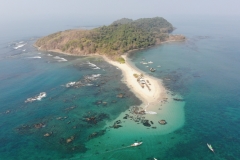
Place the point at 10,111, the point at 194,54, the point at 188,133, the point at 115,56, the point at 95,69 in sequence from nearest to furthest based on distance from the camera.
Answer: the point at 188,133
the point at 10,111
the point at 95,69
the point at 115,56
the point at 194,54

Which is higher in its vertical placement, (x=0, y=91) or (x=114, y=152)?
(x=0, y=91)

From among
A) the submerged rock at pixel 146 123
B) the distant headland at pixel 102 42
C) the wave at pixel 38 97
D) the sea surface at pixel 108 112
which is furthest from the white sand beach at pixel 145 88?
the wave at pixel 38 97

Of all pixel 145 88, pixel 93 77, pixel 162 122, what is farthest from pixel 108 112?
pixel 93 77

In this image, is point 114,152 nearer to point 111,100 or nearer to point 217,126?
point 111,100

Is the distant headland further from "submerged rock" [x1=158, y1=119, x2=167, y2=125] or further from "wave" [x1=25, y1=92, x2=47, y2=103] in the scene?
"submerged rock" [x1=158, y1=119, x2=167, y2=125]

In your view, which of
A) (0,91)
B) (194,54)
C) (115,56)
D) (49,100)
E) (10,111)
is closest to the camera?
(10,111)

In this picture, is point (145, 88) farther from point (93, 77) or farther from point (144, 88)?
point (93, 77)

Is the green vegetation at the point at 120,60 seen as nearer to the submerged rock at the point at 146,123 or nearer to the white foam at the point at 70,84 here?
the white foam at the point at 70,84

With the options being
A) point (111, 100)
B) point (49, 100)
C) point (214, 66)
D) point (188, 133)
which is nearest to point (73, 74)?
point (49, 100)

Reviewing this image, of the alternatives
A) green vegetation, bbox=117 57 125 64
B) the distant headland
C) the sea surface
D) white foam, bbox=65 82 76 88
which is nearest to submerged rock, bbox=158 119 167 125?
the sea surface
